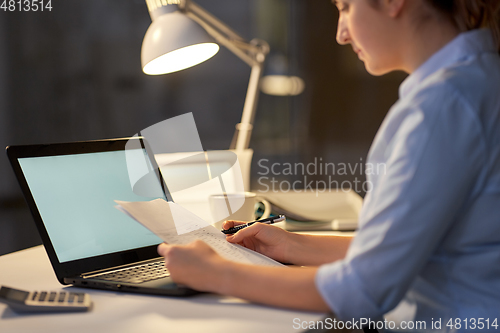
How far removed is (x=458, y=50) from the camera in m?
0.52

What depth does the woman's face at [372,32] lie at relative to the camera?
→ 547mm

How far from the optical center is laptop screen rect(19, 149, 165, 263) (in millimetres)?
667

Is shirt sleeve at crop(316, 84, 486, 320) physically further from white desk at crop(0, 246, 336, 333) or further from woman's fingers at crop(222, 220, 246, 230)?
woman's fingers at crop(222, 220, 246, 230)

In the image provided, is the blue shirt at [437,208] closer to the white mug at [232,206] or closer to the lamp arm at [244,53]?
the white mug at [232,206]

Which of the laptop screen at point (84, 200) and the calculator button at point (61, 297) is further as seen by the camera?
the laptop screen at point (84, 200)

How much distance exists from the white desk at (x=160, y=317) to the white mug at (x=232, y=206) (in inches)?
13.9

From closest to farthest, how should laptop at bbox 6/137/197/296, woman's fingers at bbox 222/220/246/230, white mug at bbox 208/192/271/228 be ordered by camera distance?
laptop at bbox 6/137/197/296, woman's fingers at bbox 222/220/246/230, white mug at bbox 208/192/271/228

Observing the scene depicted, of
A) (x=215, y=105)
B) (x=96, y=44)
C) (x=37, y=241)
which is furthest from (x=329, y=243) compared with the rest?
(x=215, y=105)

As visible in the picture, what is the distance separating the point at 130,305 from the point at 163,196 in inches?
10.9

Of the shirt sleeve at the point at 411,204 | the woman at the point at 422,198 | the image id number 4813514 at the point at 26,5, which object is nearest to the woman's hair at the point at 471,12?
the woman at the point at 422,198

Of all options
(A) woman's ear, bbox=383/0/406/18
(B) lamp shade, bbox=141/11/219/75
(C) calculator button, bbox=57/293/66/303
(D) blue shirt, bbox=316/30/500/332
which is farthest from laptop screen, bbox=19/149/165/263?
(A) woman's ear, bbox=383/0/406/18

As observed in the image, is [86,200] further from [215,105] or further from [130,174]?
Result: [215,105]

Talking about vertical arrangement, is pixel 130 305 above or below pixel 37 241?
above

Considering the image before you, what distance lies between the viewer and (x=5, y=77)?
1.62 m
